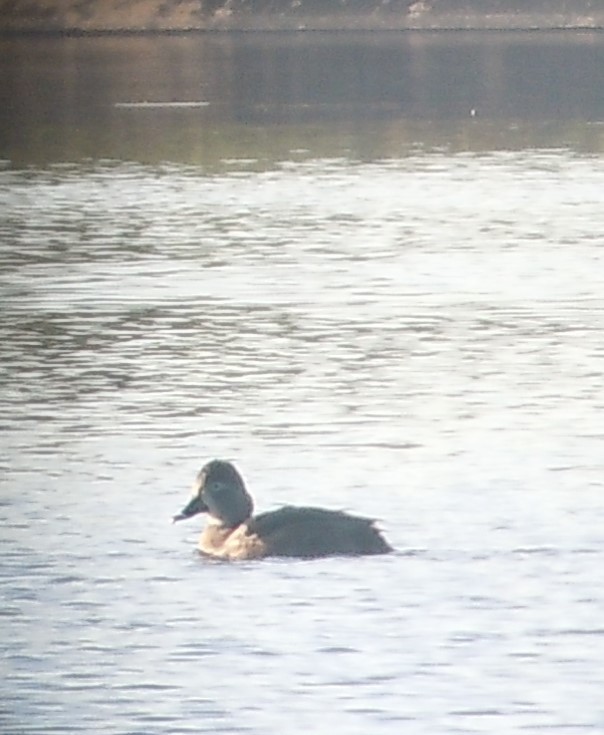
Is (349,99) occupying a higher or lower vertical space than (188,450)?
lower

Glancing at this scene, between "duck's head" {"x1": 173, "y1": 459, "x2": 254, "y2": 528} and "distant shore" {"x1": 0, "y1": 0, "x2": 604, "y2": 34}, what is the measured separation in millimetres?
81868

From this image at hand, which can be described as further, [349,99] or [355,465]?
[349,99]

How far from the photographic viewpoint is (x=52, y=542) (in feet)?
38.1

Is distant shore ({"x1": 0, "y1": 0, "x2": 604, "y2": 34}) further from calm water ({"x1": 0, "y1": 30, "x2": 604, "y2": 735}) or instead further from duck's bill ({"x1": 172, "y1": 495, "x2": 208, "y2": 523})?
duck's bill ({"x1": 172, "y1": 495, "x2": 208, "y2": 523})

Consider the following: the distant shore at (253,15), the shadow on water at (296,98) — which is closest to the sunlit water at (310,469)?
the shadow on water at (296,98)

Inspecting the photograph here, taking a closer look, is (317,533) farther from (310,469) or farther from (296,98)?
(296,98)

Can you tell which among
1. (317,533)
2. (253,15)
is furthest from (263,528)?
(253,15)

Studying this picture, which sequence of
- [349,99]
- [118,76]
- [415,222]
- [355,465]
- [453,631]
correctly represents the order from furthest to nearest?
[118,76]
[349,99]
[415,222]
[355,465]
[453,631]

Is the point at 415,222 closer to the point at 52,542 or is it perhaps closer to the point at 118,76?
the point at 52,542

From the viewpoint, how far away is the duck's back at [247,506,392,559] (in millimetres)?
11016

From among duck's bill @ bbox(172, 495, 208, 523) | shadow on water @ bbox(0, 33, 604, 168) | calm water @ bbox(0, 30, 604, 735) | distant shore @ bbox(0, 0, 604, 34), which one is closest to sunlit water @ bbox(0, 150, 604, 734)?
calm water @ bbox(0, 30, 604, 735)

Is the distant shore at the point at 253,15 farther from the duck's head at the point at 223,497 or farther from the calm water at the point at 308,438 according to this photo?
the duck's head at the point at 223,497

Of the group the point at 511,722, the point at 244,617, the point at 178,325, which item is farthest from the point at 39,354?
the point at 511,722

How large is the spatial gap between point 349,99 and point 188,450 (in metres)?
39.6
